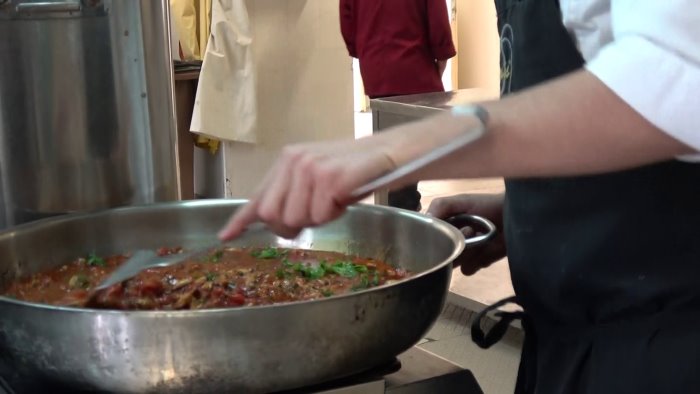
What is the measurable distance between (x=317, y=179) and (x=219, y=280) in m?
0.38

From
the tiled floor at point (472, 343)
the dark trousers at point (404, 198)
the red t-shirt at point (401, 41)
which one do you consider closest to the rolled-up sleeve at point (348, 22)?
the red t-shirt at point (401, 41)

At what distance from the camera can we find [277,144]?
11.9 feet

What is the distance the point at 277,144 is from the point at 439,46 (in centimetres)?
85

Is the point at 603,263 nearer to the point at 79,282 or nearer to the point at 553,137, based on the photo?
the point at 553,137

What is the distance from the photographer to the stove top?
2.50ft

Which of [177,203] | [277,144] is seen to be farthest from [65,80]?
[277,144]

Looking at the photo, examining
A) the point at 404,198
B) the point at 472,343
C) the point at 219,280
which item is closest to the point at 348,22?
the point at 404,198

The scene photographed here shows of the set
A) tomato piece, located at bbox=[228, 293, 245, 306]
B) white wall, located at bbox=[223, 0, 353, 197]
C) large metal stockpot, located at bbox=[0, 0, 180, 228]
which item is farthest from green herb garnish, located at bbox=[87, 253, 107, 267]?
white wall, located at bbox=[223, 0, 353, 197]

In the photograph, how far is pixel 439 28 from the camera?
9.98ft

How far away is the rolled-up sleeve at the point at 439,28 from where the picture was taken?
304 centimetres

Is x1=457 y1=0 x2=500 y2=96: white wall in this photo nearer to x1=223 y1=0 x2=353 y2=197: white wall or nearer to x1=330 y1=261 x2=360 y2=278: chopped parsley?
x1=223 y1=0 x2=353 y2=197: white wall

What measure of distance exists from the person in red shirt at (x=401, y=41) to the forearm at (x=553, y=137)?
2495 millimetres

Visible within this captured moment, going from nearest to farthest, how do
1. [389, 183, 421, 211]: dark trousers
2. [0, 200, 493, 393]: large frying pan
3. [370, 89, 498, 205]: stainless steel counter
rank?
[0, 200, 493, 393]: large frying pan
[370, 89, 498, 205]: stainless steel counter
[389, 183, 421, 211]: dark trousers

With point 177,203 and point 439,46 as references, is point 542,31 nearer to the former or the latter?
point 177,203
